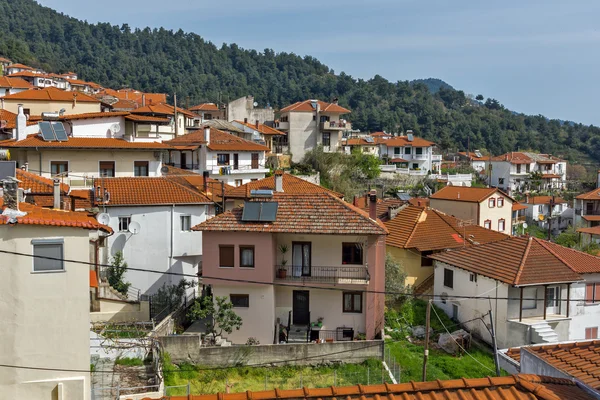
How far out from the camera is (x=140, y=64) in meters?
167

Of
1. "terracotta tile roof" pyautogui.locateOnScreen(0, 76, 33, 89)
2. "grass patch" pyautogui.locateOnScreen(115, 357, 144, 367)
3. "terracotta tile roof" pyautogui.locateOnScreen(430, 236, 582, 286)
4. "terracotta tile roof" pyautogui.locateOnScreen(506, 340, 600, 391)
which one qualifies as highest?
"terracotta tile roof" pyautogui.locateOnScreen(0, 76, 33, 89)

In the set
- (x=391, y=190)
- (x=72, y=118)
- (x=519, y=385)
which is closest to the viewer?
(x=519, y=385)

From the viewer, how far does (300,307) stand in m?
25.2

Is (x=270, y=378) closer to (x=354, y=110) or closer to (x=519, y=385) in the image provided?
(x=519, y=385)

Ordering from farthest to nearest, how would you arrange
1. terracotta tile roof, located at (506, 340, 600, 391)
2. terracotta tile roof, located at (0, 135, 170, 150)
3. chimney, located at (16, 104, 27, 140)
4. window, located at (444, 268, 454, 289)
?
chimney, located at (16, 104, 27, 140), terracotta tile roof, located at (0, 135, 170, 150), window, located at (444, 268, 454, 289), terracotta tile roof, located at (506, 340, 600, 391)

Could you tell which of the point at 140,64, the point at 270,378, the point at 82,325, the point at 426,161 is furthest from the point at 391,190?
the point at 140,64

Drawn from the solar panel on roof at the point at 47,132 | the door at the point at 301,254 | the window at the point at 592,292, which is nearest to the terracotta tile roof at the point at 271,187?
the door at the point at 301,254

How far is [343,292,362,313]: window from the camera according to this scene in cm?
2480

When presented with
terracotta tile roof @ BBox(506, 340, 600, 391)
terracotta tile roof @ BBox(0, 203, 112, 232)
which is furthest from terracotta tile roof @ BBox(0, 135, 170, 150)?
terracotta tile roof @ BBox(506, 340, 600, 391)

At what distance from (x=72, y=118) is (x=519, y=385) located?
29847 millimetres

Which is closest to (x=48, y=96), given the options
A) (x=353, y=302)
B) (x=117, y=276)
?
(x=117, y=276)

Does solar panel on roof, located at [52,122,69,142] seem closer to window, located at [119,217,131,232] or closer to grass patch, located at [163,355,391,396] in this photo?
window, located at [119,217,131,232]

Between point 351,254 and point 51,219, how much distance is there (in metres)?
14.1

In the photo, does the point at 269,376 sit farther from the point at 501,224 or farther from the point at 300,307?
the point at 501,224
